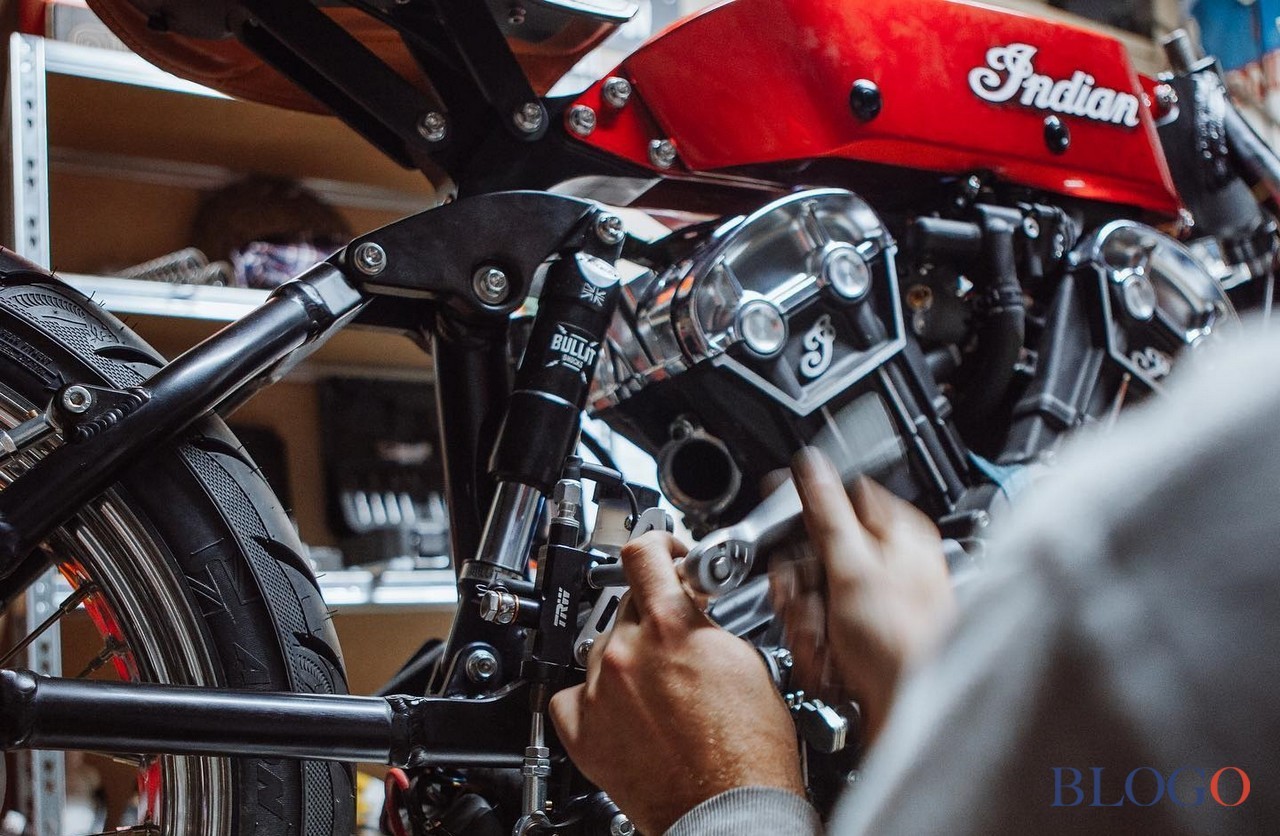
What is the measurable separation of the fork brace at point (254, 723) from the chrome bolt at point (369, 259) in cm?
27

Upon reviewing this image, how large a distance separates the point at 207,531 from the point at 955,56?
725mm

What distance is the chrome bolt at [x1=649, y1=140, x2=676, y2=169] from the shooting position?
3.15 ft

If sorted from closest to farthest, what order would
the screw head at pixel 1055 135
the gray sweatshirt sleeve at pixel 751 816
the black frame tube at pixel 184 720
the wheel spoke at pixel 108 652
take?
the gray sweatshirt sleeve at pixel 751 816 < the black frame tube at pixel 184 720 < the wheel spoke at pixel 108 652 < the screw head at pixel 1055 135

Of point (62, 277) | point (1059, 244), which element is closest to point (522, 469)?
point (1059, 244)

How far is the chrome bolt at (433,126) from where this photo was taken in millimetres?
867

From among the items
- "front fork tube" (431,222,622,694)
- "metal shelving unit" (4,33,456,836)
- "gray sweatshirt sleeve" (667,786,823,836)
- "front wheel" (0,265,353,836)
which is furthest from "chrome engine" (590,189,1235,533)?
"metal shelving unit" (4,33,456,836)

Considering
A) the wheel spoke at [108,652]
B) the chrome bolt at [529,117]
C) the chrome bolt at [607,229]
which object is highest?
the chrome bolt at [529,117]

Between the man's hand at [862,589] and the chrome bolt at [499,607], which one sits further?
the chrome bolt at [499,607]

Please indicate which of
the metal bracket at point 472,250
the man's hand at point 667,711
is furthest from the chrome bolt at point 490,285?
the man's hand at point 667,711

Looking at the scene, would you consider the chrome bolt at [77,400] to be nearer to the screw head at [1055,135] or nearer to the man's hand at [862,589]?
the man's hand at [862,589]

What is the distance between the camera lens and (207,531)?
706mm

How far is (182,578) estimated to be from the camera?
697mm

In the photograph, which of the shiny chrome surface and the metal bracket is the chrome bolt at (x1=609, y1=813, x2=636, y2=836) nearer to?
the shiny chrome surface

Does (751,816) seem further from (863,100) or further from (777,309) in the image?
(863,100)
